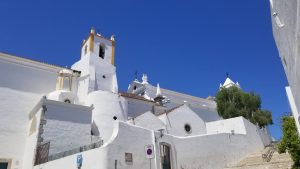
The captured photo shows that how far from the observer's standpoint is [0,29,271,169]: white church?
13.6m

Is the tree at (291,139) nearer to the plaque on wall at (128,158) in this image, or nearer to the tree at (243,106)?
the plaque on wall at (128,158)

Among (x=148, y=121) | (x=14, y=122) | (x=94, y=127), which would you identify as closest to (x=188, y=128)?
(x=148, y=121)

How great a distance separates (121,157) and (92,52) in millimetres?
16161

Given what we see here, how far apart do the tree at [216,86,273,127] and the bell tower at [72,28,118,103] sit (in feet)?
38.3

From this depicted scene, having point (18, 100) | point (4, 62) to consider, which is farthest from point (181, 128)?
point (4, 62)

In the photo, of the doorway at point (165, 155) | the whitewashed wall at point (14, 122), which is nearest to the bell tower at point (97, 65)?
the whitewashed wall at point (14, 122)

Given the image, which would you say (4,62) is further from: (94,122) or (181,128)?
(181,128)

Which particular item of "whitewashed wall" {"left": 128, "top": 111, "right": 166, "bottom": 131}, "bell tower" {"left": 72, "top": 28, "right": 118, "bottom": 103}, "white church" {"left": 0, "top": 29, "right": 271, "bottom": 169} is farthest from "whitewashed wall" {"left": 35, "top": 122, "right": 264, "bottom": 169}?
"bell tower" {"left": 72, "top": 28, "right": 118, "bottom": 103}

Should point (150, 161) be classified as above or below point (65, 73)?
below

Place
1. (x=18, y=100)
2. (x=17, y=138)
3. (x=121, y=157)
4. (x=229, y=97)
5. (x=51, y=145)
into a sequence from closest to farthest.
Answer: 1. (x=121, y=157)
2. (x=51, y=145)
3. (x=17, y=138)
4. (x=18, y=100)
5. (x=229, y=97)

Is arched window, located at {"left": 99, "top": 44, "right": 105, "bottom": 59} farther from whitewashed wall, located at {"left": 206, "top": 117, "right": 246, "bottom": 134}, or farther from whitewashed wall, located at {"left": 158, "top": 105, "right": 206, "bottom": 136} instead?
whitewashed wall, located at {"left": 206, "top": 117, "right": 246, "bottom": 134}

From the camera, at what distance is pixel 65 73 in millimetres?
23375

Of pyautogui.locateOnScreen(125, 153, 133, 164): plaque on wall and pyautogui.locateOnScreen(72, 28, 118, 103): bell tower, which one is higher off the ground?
pyautogui.locateOnScreen(72, 28, 118, 103): bell tower

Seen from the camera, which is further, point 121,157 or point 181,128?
point 181,128
